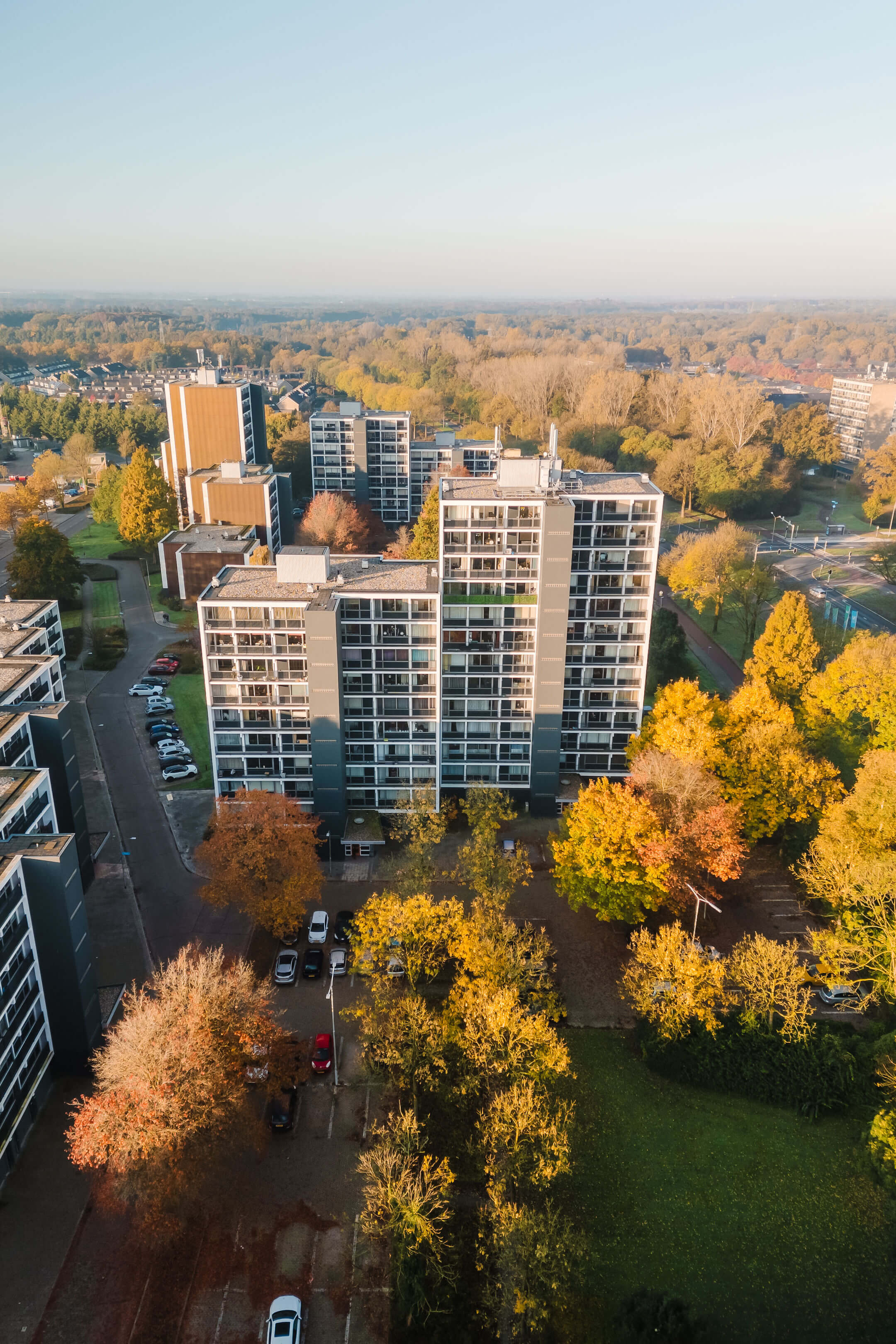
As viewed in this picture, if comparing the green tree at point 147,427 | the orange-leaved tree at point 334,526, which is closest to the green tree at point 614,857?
the orange-leaved tree at point 334,526

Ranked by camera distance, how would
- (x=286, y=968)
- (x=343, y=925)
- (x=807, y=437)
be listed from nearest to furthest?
(x=286, y=968) < (x=343, y=925) < (x=807, y=437)

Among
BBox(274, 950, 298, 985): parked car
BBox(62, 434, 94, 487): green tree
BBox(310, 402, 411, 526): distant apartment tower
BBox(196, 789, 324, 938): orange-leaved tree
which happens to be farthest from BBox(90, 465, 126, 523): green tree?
BBox(274, 950, 298, 985): parked car

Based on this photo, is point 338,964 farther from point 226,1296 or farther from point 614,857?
point 226,1296

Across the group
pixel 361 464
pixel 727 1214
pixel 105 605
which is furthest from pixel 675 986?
pixel 361 464

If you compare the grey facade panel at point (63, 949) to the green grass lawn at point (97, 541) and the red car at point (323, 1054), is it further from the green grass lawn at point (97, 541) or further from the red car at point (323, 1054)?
the green grass lawn at point (97, 541)

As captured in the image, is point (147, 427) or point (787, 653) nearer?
point (787, 653)

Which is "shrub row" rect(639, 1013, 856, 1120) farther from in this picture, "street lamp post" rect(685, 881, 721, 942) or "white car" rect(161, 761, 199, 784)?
Answer: "white car" rect(161, 761, 199, 784)
